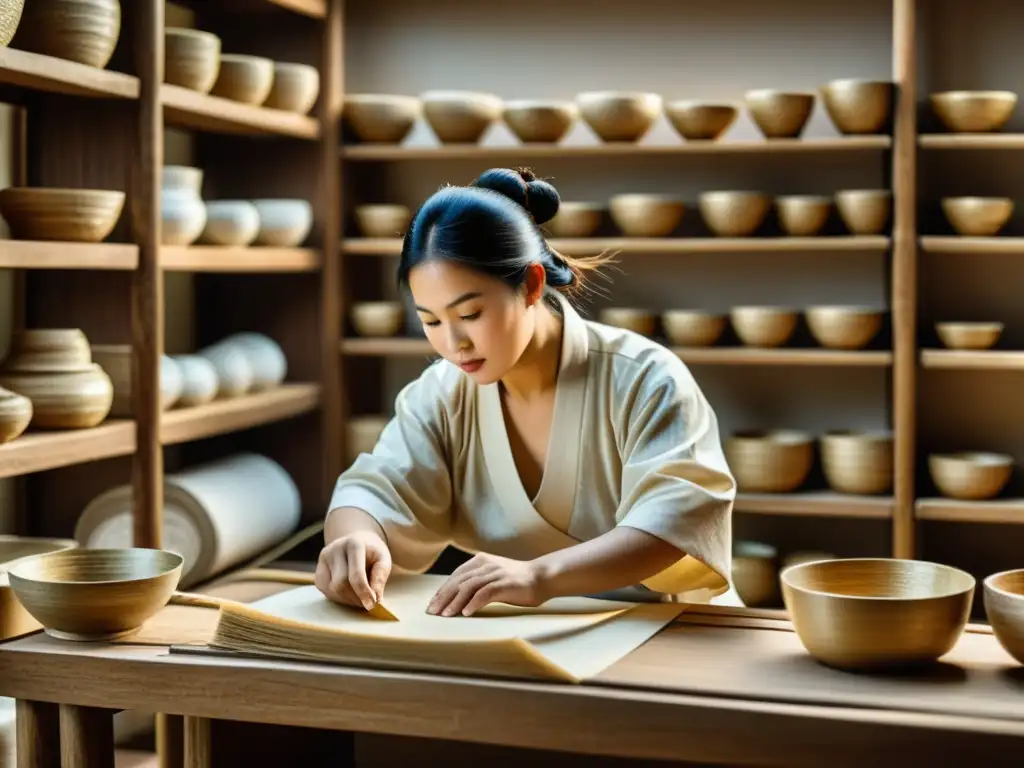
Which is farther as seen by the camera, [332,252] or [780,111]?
[332,252]

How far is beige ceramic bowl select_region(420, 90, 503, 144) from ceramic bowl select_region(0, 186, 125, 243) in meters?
1.43

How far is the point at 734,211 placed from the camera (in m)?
3.93

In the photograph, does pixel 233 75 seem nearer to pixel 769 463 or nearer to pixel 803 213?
pixel 803 213

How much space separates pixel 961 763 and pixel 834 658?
224mm

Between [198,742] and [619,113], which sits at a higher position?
[619,113]

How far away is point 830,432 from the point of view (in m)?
4.20

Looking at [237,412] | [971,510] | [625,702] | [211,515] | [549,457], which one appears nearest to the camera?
[625,702]

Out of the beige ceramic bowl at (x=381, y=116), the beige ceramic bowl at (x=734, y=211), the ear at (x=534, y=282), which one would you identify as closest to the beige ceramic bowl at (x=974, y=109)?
the beige ceramic bowl at (x=734, y=211)

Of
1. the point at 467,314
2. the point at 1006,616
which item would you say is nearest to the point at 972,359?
the point at 467,314

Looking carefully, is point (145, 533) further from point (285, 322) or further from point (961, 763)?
point (961, 763)

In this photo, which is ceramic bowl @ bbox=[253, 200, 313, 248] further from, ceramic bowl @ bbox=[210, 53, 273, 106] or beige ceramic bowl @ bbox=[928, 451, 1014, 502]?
beige ceramic bowl @ bbox=[928, 451, 1014, 502]

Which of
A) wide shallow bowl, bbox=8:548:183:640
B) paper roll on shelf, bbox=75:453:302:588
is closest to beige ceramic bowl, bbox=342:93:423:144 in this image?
paper roll on shelf, bbox=75:453:302:588

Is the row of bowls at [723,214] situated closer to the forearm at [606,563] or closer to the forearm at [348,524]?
the forearm at [348,524]

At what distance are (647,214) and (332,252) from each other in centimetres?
98
